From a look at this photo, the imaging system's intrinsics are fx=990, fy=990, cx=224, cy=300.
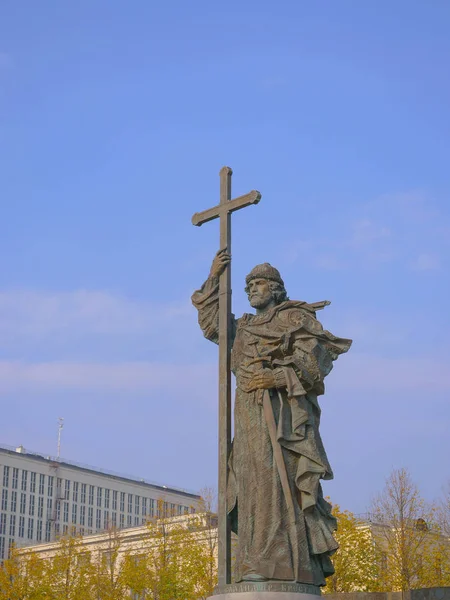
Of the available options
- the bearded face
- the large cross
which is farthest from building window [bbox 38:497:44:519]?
the bearded face

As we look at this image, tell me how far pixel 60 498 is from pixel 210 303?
8896 cm

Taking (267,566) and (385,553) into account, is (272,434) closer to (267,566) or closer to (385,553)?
(267,566)

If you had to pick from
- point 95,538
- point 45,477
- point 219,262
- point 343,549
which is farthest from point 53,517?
point 219,262

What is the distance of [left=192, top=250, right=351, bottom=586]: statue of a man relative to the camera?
1019 cm

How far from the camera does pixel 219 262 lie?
11.6 meters

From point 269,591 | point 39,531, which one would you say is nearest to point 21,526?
point 39,531

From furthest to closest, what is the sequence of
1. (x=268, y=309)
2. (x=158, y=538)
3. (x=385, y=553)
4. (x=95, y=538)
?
1. (x=95, y=538)
2. (x=158, y=538)
3. (x=385, y=553)
4. (x=268, y=309)

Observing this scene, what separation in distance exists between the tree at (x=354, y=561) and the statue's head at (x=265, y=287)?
22.8 meters

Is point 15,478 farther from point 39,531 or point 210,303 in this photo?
point 210,303

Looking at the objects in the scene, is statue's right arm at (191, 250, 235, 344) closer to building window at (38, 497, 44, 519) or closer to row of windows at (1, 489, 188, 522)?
→ row of windows at (1, 489, 188, 522)

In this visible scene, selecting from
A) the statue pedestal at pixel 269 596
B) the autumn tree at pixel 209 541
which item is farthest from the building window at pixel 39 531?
the statue pedestal at pixel 269 596

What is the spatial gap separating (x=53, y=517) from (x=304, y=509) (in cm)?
9170

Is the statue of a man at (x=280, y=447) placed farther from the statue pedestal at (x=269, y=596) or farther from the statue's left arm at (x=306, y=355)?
the statue pedestal at (x=269, y=596)

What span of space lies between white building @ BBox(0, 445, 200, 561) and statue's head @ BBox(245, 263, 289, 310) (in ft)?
274
